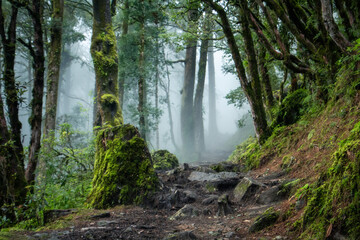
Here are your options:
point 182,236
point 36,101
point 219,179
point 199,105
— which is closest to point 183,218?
point 182,236

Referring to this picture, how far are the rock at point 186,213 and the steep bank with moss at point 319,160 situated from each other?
137cm

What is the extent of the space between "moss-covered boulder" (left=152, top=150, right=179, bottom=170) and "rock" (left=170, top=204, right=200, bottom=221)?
6044 mm

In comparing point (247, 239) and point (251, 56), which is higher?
point (251, 56)

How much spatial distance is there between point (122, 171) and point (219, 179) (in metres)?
2.30

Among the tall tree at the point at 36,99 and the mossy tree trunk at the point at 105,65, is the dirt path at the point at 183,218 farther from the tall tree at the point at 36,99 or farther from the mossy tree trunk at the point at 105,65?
the mossy tree trunk at the point at 105,65

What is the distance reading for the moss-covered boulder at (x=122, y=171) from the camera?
494 centimetres

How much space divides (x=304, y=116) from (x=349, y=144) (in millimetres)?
4690

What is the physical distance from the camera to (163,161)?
1095cm

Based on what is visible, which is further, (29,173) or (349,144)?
(29,173)

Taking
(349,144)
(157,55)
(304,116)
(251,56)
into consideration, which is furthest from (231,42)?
(157,55)

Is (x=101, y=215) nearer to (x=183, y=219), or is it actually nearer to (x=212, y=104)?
(x=183, y=219)

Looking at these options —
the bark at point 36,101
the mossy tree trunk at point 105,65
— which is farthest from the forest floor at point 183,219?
the mossy tree trunk at point 105,65

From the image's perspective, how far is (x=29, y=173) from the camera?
527 cm

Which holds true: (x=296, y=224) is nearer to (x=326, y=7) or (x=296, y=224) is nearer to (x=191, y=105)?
(x=326, y=7)
